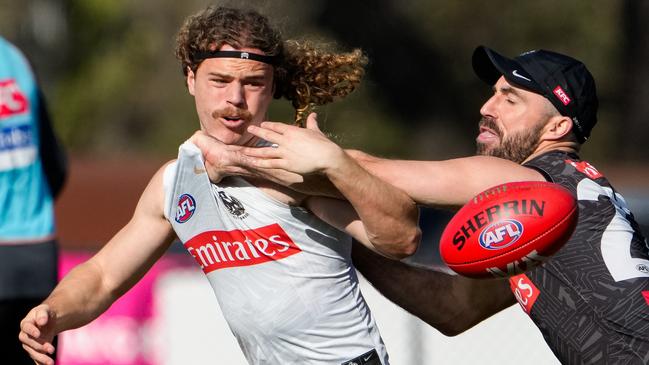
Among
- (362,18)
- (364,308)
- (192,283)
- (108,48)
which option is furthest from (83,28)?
(364,308)

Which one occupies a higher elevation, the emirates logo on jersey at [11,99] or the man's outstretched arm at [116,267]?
the emirates logo on jersey at [11,99]

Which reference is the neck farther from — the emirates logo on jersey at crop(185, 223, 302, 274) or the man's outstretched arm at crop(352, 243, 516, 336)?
the emirates logo on jersey at crop(185, 223, 302, 274)

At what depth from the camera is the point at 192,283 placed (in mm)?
6551

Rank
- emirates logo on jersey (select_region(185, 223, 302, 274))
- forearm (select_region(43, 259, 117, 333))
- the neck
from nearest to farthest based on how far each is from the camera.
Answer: emirates logo on jersey (select_region(185, 223, 302, 274)) < forearm (select_region(43, 259, 117, 333)) < the neck

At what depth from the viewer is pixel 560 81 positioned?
13.7 feet

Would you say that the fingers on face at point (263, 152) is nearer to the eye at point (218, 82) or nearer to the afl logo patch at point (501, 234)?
the eye at point (218, 82)

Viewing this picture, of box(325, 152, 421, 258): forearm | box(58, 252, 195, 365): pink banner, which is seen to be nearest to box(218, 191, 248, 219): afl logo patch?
box(325, 152, 421, 258): forearm

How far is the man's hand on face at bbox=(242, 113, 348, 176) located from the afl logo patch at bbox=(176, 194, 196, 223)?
0.45 m

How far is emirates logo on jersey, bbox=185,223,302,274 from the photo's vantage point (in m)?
3.84

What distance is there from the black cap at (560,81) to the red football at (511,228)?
2.32 feet

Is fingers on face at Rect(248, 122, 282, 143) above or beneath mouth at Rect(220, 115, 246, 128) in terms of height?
above

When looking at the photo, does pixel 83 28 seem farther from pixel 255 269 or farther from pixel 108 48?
pixel 255 269

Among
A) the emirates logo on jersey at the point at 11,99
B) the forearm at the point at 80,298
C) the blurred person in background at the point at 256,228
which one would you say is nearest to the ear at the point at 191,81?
the blurred person in background at the point at 256,228

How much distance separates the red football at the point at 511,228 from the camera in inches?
136
